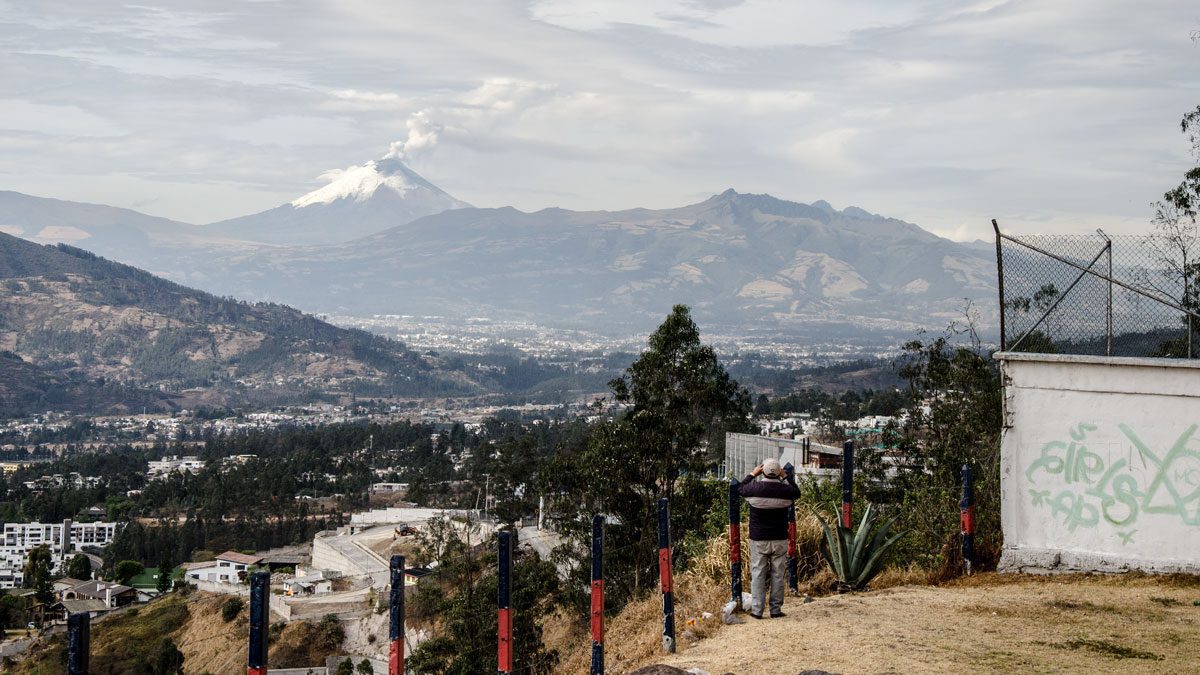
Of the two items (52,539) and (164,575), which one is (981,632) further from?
(52,539)

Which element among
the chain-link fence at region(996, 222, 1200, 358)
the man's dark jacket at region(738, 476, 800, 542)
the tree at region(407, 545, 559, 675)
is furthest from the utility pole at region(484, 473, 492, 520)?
the man's dark jacket at region(738, 476, 800, 542)

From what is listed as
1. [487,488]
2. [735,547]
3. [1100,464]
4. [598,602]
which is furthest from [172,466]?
[598,602]

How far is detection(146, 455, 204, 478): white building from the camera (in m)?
105

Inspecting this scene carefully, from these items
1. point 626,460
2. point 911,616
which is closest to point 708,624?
point 911,616

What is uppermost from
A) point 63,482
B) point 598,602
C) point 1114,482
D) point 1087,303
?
point 1087,303

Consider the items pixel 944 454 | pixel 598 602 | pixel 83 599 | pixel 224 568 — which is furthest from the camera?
pixel 224 568

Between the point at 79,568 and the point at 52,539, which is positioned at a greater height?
the point at 79,568

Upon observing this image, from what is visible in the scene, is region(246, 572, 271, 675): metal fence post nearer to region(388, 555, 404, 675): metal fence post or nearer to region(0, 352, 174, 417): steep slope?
region(388, 555, 404, 675): metal fence post

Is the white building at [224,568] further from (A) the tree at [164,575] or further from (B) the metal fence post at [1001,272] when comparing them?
(B) the metal fence post at [1001,272]

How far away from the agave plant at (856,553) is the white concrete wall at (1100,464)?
119cm

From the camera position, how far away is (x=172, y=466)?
111 metres

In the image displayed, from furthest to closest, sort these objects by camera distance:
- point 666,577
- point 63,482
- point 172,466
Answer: point 172,466 → point 63,482 → point 666,577

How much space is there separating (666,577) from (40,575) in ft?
202

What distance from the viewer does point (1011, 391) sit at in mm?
10680
